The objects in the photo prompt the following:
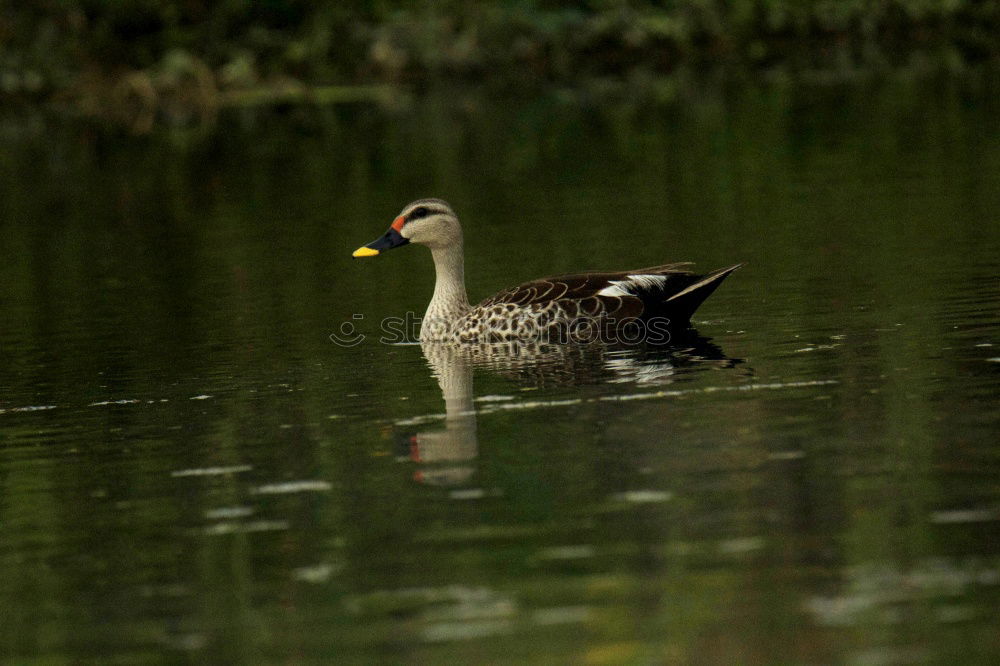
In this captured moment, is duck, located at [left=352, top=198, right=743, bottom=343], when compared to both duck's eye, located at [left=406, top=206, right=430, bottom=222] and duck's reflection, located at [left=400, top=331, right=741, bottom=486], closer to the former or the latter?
duck's reflection, located at [left=400, top=331, right=741, bottom=486]

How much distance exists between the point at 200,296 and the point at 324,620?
37.1 ft

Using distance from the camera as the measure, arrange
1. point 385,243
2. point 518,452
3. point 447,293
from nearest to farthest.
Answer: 1. point 518,452
2. point 447,293
3. point 385,243

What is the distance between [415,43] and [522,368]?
38447 millimetres

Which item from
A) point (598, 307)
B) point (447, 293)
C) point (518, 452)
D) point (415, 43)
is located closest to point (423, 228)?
point (447, 293)

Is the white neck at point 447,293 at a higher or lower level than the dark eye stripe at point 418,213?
lower

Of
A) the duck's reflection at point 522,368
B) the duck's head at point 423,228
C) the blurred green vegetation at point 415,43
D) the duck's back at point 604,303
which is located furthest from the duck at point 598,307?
the blurred green vegetation at point 415,43

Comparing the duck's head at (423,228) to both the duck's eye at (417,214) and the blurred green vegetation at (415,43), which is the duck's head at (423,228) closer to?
the duck's eye at (417,214)

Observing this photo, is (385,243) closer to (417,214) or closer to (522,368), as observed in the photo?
(417,214)

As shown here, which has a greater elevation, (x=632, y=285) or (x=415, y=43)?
(x=415, y=43)

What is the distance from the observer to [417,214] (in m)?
15.1

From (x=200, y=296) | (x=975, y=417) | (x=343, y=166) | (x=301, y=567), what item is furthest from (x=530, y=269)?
(x=343, y=166)

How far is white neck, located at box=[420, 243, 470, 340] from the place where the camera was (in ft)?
48.2

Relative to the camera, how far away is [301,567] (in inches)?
307

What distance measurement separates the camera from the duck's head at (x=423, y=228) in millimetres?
15000
